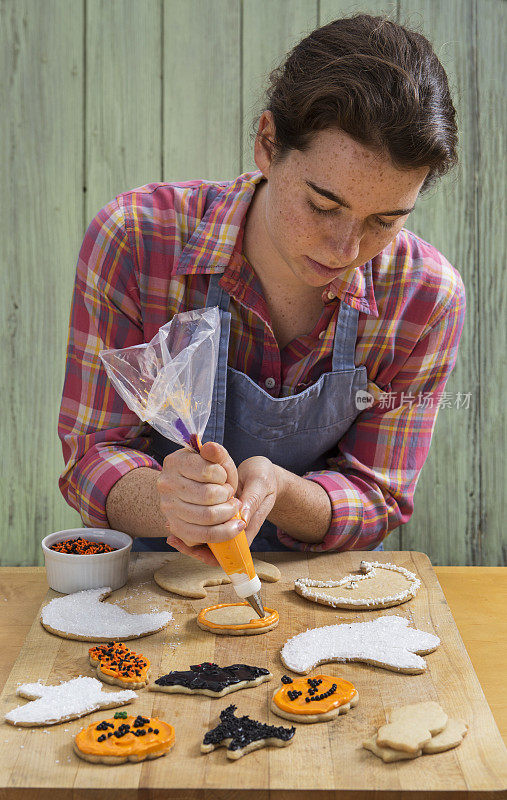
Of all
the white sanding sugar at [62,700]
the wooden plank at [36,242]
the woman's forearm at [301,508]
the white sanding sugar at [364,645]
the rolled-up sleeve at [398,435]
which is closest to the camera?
the white sanding sugar at [62,700]

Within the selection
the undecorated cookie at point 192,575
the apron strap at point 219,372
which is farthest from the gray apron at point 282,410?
the undecorated cookie at point 192,575

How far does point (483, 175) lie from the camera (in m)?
2.28

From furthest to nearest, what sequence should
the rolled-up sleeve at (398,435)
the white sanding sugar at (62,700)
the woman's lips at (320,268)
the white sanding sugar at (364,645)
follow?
1. the rolled-up sleeve at (398,435)
2. the woman's lips at (320,268)
3. the white sanding sugar at (364,645)
4. the white sanding sugar at (62,700)

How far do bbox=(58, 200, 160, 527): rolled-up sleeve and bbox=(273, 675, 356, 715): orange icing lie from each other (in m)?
0.56

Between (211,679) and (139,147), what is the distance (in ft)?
5.33

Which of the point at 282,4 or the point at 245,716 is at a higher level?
the point at 282,4

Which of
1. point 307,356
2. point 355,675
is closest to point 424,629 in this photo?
point 355,675

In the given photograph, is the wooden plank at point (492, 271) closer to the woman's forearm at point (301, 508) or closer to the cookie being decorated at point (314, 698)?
the woman's forearm at point (301, 508)

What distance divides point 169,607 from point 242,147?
1.43 metres

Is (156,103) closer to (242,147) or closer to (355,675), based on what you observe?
(242,147)

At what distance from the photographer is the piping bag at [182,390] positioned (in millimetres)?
1173

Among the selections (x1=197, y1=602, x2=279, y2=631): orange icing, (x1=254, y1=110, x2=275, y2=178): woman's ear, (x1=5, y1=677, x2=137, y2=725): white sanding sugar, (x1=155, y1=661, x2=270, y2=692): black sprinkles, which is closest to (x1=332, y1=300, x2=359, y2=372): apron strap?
(x1=254, y1=110, x2=275, y2=178): woman's ear

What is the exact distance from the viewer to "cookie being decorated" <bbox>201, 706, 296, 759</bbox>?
0.89 metres

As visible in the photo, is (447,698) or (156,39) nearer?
(447,698)
